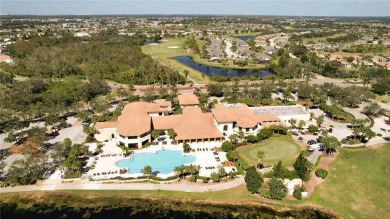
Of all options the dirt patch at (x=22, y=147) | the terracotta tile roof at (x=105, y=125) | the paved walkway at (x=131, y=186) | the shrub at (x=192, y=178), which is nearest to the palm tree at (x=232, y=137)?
the paved walkway at (x=131, y=186)

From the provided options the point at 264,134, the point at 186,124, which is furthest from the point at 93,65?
the point at 264,134

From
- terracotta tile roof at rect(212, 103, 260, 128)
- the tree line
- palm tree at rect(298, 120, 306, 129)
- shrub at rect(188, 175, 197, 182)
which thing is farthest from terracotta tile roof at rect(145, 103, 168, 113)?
palm tree at rect(298, 120, 306, 129)

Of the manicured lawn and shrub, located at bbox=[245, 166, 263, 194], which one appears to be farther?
shrub, located at bbox=[245, 166, 263, 194]

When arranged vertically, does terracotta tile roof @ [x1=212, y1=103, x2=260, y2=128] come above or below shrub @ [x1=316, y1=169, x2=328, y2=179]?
above

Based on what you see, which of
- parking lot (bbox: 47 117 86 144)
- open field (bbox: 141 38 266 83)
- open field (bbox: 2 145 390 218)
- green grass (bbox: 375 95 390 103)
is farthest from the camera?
open field (bbox: 141 38 266 83)

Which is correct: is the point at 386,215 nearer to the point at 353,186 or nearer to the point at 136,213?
the point at 353,186

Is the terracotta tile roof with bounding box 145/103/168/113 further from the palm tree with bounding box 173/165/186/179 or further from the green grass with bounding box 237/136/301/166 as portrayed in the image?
the palm tree with bounding box 173/165/186/179

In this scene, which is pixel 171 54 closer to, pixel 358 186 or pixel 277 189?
pixel 277 189
